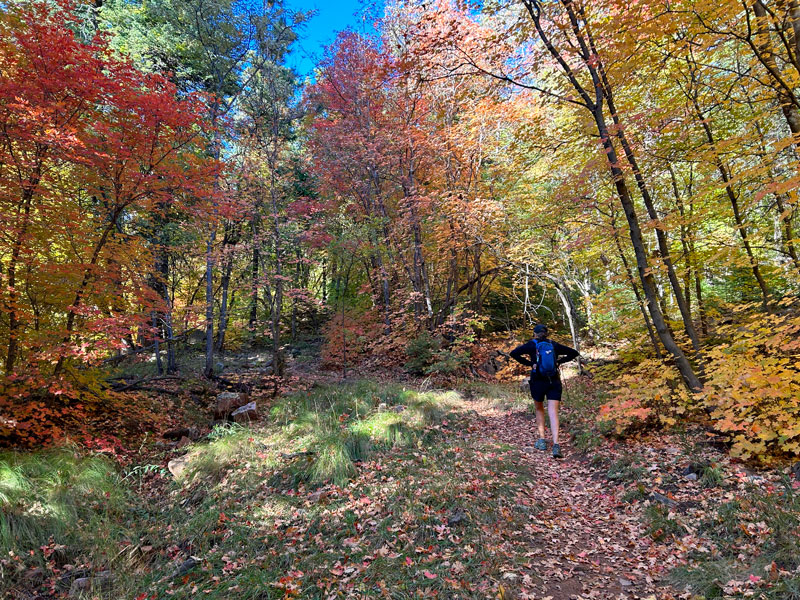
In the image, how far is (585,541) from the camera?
11.6 feet

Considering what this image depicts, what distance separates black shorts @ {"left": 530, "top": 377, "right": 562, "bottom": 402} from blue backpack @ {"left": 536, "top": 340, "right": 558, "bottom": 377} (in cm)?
12

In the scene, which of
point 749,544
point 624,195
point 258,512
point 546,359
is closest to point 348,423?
point 258,512

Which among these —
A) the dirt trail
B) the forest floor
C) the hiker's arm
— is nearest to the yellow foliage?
the forest floor

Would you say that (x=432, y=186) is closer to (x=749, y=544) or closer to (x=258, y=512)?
(x=258, y=512)

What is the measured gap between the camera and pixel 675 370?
5715 mm

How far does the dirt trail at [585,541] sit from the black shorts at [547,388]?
3.09 ft

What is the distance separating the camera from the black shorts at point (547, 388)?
5637mm

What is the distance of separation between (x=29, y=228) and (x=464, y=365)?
35.8 feet

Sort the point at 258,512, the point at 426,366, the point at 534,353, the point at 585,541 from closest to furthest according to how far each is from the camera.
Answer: the point at 585,541 < the point at 258,512 < the point at 534,353 < the point at 426,366

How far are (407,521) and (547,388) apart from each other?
2.99 m

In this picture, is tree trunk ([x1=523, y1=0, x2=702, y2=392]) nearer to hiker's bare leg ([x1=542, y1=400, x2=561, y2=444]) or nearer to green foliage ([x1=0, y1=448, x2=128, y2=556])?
hiker's bare leg ([x1=542, y1=400, x2=561, y2=444])

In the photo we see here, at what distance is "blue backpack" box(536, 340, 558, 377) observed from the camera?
561 centimetres

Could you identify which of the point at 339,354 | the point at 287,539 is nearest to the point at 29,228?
the point at 287,539

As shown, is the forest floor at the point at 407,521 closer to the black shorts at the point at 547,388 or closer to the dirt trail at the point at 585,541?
the dirt trail at the point at 585,541
